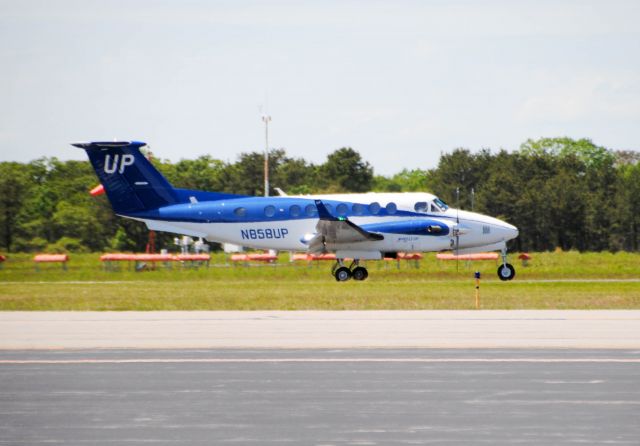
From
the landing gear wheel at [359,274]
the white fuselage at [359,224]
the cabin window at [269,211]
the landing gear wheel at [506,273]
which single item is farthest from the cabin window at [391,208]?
the landing gear wheel at [506,273]

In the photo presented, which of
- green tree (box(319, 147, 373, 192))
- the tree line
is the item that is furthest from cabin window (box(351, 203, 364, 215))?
green tree (box(319, 147, 373, 192))

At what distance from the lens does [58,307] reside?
32.0 metres

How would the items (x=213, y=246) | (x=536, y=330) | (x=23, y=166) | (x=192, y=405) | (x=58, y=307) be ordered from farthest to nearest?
(x=23, y=166), (x=213, y=246), (x=58, y=307), (x=536, y=330), (x=192, y=405)

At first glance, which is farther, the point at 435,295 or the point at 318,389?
the point at 435,295

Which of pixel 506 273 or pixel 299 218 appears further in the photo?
pixel 299 218

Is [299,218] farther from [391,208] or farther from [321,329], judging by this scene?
[321,329]

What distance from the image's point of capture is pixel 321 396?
15609mm

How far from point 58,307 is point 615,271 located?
26.1 metres

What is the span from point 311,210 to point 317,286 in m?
4.24

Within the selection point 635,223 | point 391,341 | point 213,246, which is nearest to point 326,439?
point 391,341

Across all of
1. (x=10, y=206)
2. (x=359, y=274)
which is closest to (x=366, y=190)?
(x=10, y=206)

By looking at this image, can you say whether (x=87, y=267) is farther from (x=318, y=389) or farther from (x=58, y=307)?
(x=318, y=389)

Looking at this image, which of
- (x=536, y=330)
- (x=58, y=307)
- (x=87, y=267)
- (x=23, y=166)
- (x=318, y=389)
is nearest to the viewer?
(x=318, y=389)

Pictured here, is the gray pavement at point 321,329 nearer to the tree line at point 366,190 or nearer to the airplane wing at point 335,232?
the airplane wing at point 335,232
